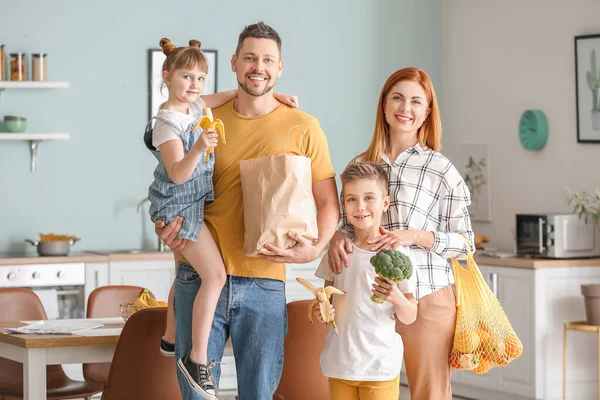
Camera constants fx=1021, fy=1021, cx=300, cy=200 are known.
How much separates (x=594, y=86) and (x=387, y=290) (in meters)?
3.71

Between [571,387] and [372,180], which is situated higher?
[372,180]

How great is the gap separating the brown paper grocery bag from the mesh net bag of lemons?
1.99ft

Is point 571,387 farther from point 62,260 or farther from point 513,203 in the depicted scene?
point 62,260

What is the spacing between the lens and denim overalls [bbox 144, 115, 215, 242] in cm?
283

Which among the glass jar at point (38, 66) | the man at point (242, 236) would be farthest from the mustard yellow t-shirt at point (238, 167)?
the glass jar at point (38, 66)

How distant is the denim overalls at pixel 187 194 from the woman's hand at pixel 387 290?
0.52 m

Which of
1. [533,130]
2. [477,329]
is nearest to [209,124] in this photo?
[477,329]

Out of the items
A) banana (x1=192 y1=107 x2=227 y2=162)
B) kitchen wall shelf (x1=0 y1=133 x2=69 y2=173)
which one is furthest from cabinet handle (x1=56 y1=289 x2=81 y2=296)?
banana (x1=192 y1=107 x2=227 y2=162)

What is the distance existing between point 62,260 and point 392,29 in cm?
293

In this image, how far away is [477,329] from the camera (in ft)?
10.1

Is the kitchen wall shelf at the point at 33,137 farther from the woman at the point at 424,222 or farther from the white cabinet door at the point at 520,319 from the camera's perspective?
the woman at the point at 424,222

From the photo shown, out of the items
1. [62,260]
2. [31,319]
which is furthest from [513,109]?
[31,319]

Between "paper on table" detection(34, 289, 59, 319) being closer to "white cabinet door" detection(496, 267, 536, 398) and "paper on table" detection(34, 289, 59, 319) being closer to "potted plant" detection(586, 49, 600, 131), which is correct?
"white cabinet door" detection(496, 267, 536, 398)

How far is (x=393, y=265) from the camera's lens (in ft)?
9.09
